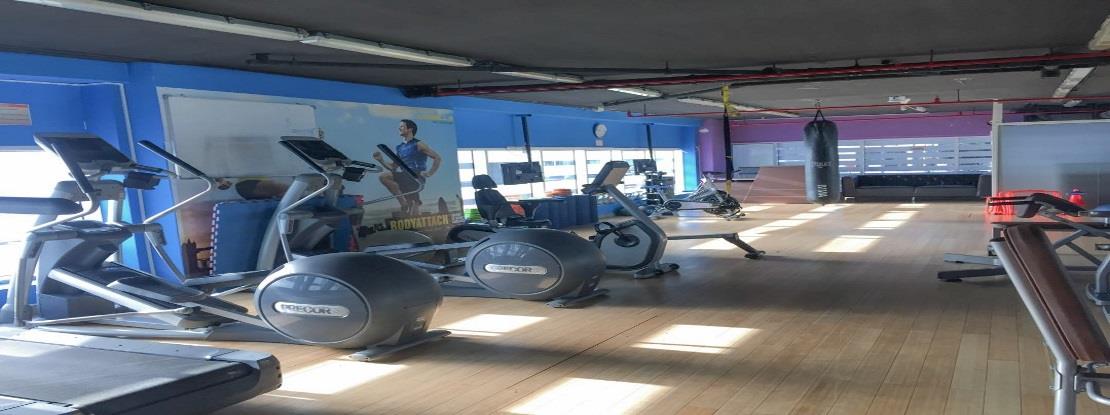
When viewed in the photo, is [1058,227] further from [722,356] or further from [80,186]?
[80,186]

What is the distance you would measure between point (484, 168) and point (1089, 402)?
8536mm

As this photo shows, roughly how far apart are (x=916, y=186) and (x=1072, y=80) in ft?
19.5

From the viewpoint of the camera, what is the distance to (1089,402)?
2.73 meters

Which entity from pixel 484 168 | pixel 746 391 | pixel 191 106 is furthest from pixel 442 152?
pixel 746 391

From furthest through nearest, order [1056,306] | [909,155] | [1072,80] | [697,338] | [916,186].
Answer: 1. [909,155]
2. [916,186]
3. [1072,80]
4. [697,338]
5. [1056,306]

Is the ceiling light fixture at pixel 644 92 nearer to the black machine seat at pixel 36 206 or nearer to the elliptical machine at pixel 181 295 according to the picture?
the elliptical machine at pixel 181 295

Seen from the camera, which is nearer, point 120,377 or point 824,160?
point 120,377

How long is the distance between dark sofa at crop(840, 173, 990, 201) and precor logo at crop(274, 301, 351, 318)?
12.5 metres

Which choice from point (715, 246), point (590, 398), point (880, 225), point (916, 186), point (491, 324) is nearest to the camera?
point (590, 398)

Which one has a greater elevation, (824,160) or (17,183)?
(17,183)

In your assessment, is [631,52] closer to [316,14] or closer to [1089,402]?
[316,14]

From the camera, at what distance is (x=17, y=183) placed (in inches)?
228

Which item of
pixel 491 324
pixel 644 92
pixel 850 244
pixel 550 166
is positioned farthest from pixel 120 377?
pixel 550 166

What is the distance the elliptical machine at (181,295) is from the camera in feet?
12.2
